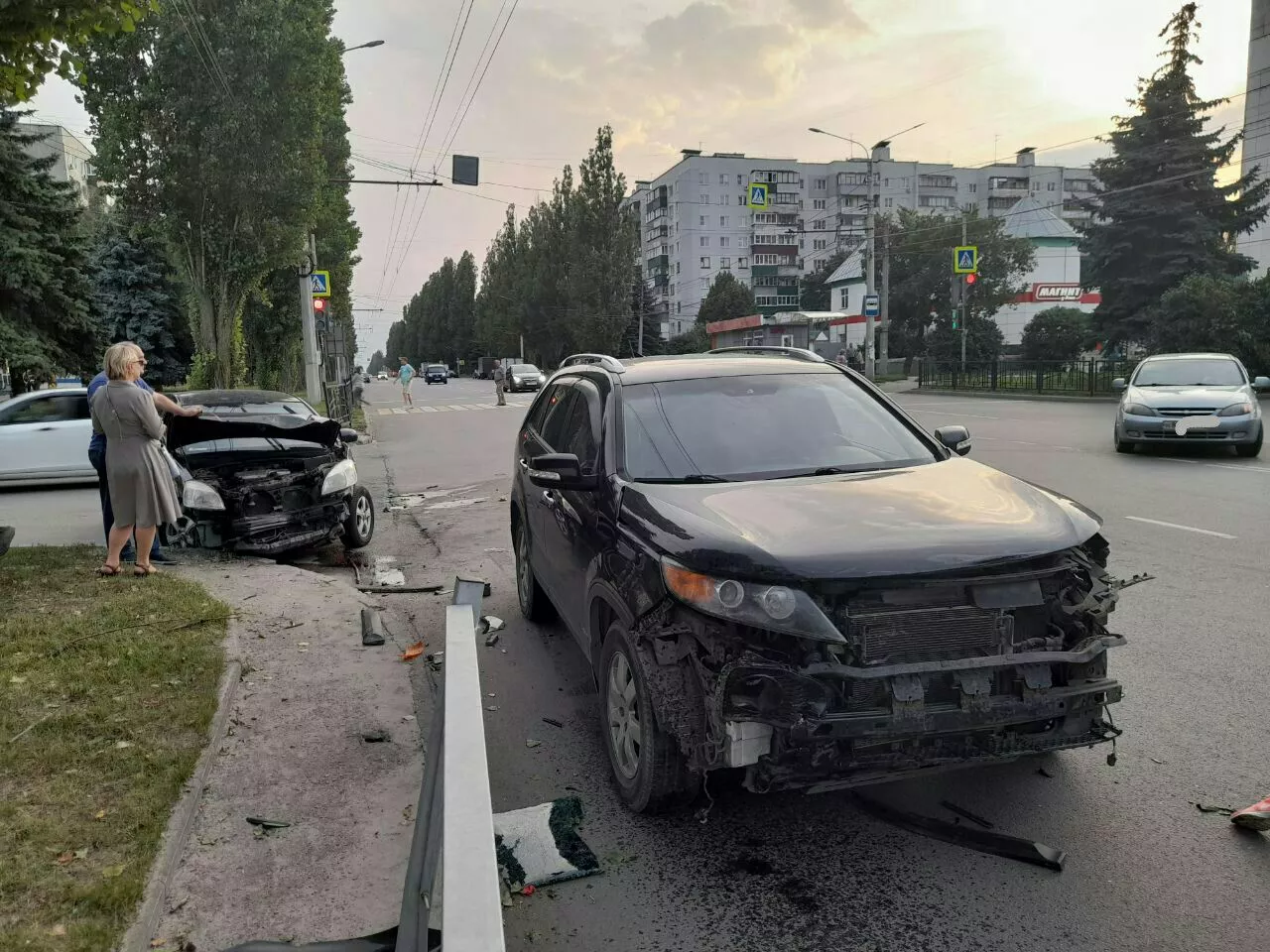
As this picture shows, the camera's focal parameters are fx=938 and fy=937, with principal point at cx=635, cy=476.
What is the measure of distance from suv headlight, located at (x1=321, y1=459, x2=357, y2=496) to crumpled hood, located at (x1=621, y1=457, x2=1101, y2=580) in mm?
5236

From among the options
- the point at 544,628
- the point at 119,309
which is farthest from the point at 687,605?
the point at 119,309

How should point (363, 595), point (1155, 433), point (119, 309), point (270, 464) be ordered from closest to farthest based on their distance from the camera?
point (363, 595) < point (270, 464) < point (1155, 433) < point (119, 309)

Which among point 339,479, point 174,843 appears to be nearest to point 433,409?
point 339,479

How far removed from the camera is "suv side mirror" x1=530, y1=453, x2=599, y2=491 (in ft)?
13.9

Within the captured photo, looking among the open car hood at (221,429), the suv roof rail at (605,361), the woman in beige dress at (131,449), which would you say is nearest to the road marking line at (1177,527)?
the suv roof rail at (605,361)

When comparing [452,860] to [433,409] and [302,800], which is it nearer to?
[302,800]

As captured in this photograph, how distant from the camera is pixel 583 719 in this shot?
4.59 m

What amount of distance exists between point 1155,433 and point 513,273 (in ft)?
272

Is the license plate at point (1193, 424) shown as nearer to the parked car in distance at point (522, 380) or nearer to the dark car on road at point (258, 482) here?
the dark car on road at point (258, 482)

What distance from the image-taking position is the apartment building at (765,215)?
10825cm

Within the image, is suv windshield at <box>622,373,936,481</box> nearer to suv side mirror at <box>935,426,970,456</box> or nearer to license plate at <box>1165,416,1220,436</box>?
suv side mirror at <box>935,426,970,456</box>

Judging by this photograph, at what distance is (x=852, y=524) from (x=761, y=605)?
1.72 ft

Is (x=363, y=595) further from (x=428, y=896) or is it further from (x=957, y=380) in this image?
(x=957, y=380)

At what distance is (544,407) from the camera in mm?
6270
